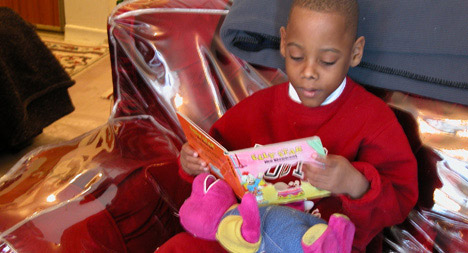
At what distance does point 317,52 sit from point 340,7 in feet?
0.27

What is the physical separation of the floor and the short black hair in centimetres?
124

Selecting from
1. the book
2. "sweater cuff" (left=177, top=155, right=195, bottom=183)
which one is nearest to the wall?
"sweater cuff" (left=177, top=155, right=195, bottom=183)

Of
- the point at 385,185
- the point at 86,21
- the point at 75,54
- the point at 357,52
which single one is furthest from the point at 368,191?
the point at 86,21

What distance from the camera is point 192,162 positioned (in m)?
0.93

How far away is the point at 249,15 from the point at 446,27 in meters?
0.36

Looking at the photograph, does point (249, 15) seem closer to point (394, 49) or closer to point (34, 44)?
point (394, 49)

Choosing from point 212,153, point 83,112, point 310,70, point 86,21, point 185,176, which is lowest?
point 83,112

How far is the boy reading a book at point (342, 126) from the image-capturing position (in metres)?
0.81

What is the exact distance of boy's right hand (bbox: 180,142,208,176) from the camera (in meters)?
0.92

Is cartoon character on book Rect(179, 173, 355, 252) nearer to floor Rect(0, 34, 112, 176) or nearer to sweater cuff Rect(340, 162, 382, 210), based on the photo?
sweater cuff Rect(340, 162, 382, 210)

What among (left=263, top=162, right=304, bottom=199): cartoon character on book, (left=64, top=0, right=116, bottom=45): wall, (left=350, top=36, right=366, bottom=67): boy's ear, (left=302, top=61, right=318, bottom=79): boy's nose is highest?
(left=350, top=36, right=366, bottom=67): boy's ear

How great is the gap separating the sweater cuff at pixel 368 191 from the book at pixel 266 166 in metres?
0.04

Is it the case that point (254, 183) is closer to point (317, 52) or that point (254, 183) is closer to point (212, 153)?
point (212, 153)

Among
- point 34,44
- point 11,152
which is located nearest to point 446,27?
point 34,44
